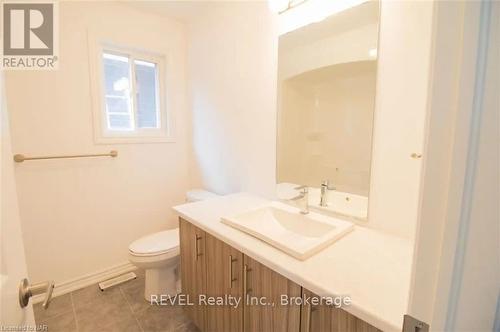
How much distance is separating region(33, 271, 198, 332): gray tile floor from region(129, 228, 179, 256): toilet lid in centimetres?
44

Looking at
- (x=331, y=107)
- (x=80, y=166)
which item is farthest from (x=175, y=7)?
(x=331, y=107)

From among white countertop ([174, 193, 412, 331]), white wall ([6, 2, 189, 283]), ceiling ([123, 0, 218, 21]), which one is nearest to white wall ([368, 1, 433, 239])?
white countertop ([174, 193, 412, 331])

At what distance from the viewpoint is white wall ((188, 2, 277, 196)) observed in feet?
5.56

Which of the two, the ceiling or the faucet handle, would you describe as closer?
the faucet handle

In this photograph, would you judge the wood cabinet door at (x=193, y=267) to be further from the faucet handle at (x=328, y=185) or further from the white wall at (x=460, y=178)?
the white wall at (x=460, y=178)

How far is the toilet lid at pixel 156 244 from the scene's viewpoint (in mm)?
1732

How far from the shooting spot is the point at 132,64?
219 centimetres

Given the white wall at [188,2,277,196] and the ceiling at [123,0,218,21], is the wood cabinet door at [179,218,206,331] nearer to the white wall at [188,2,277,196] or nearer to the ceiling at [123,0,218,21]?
the white wall at [188,2,277,196]

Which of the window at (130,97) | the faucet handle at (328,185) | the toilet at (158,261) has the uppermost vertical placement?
the window at (130,97)

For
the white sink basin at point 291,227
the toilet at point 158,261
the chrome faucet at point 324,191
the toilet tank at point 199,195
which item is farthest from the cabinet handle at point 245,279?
the toilet tank at point 199,195

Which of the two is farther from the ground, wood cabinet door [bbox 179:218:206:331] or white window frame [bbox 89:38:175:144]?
white window frame [bbox 89:38:175:144]

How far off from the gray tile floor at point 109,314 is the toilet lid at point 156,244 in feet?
1.43

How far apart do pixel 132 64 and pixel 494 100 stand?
8.11ft

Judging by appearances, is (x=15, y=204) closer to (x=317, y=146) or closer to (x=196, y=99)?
(x=317, y=146)
